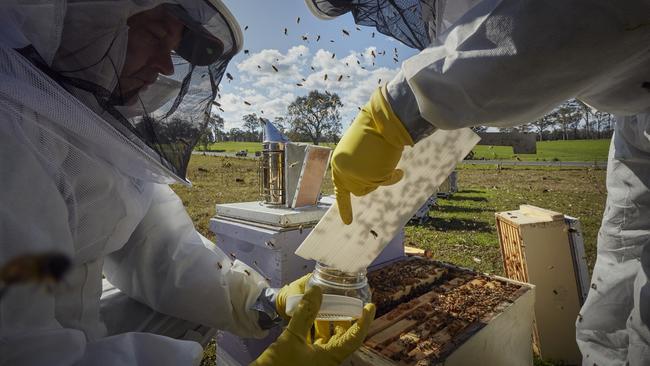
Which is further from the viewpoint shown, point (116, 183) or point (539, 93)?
point (116, 183)

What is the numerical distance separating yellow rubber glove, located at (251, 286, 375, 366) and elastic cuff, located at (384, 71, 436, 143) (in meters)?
0.77

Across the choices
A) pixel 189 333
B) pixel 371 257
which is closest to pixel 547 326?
pixel 371 257

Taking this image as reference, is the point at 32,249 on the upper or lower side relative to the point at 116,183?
lower

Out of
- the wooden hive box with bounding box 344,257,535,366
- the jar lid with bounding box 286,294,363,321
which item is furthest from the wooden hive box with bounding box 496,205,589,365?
the jar lid with bounding box 286,294,363,321

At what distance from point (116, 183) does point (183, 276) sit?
0.76 m

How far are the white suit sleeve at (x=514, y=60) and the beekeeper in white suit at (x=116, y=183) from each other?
92 cm

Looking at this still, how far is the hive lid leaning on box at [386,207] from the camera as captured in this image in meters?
1.87

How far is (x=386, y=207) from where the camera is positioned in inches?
77.2

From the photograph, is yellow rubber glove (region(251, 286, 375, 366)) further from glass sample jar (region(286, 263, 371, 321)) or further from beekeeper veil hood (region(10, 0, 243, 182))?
beekeeper veil hood (region(10, 0, 243, 182))

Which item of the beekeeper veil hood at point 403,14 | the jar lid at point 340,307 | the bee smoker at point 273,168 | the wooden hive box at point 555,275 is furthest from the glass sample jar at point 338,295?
the wooden hive box at point 555,275

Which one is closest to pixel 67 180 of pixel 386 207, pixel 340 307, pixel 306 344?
pixel 306 344

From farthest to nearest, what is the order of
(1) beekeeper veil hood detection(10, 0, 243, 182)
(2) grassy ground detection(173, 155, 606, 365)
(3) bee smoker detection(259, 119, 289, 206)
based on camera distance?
(2) grassy ground detection(173, 155, 606, 365) < (3) bee smoker detection(259, 119, 289, 206) < (1) beekeeper veil hood detection(10, 0, 243, 182)

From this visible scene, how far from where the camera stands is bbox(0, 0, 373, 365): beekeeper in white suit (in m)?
1.07

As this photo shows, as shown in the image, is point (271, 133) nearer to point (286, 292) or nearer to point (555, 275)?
point (286, 292)
